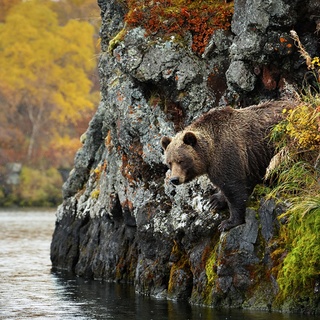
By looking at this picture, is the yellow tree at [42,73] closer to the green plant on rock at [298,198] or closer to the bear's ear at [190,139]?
the bear's ear at [190,139]

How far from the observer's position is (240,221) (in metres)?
14.7

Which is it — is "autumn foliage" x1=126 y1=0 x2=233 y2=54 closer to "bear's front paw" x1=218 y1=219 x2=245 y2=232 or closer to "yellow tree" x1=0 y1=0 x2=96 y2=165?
"bear's front paw" x1=218 y1=219 x2=245 y2=232

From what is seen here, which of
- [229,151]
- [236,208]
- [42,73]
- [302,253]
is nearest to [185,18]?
[229,151]

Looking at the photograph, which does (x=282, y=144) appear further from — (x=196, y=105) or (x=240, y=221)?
(x=196, y=105)

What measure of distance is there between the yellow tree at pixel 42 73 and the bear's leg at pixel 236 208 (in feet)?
172

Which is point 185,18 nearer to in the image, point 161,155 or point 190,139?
point 161,155

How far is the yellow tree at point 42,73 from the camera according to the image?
6781 cm

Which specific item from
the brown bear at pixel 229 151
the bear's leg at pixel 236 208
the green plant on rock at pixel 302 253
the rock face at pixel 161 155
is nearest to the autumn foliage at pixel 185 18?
the rock face at pixel 161 155

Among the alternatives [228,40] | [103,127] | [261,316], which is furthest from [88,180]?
[261,316]

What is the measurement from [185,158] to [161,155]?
2.82 meters

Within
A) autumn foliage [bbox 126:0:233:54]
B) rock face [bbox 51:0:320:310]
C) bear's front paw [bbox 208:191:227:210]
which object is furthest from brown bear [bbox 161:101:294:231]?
autumn foliage [bbox 126:0:233:54]

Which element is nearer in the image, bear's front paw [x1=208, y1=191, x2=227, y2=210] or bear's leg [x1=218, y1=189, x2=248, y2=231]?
bear's leg [x1=218, y1=189, x2=248, y2=231]

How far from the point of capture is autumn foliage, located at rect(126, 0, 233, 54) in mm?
17578

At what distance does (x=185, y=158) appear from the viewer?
1460 centimetres
